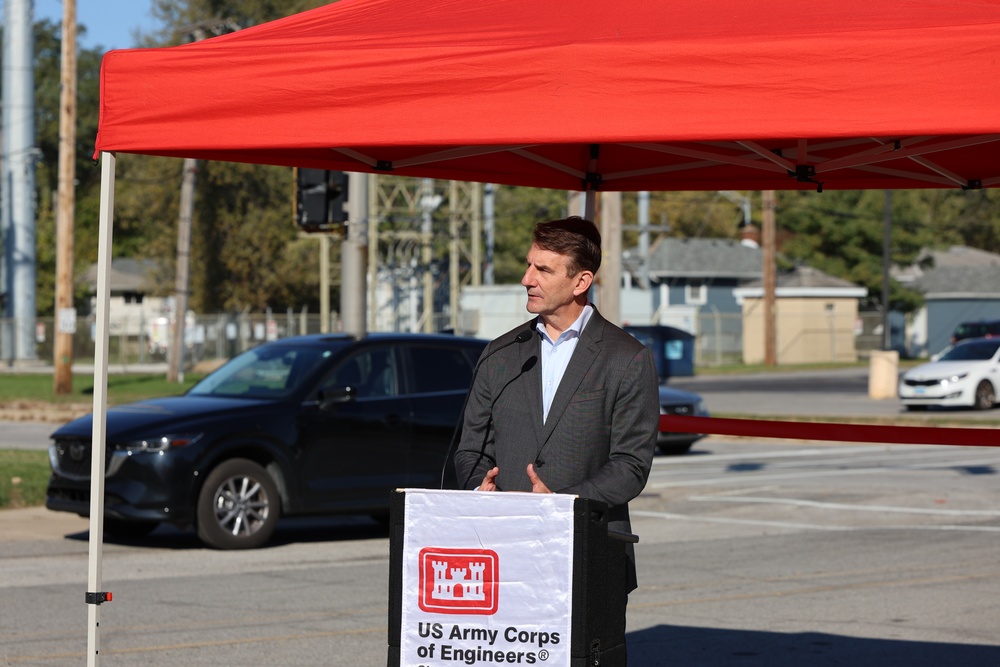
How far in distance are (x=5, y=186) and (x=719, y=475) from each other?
4147 cm

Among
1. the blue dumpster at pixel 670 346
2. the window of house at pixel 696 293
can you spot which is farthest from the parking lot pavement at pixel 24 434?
the window of house at pixel 696 293

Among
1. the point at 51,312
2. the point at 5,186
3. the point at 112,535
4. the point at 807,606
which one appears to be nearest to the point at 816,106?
the point at 807,606

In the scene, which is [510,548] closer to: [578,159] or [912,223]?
[578,159]

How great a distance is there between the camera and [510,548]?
4.44 meters

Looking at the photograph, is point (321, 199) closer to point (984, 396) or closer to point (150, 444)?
point (150, 444)

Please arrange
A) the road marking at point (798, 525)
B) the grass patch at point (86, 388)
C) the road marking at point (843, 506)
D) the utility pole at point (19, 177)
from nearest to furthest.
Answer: the road marking at point (798, 525) → the road marking at point (843, 506) → the grass patch at point (86, 388) → the utility pole at point (19, 177)

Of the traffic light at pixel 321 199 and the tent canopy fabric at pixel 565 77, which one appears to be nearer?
the tent canopy fabric at pixel 565 77

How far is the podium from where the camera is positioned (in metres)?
4.39

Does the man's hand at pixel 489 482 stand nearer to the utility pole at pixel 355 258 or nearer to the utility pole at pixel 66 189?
the utility pole at pixel 355 258

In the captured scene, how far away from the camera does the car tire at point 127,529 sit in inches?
491

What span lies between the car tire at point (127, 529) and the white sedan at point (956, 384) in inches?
840

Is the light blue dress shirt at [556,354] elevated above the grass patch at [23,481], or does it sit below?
above

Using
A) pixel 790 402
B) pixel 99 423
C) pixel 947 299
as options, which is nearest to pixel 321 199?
pixel 99 423

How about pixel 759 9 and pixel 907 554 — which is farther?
pixel 907 554
